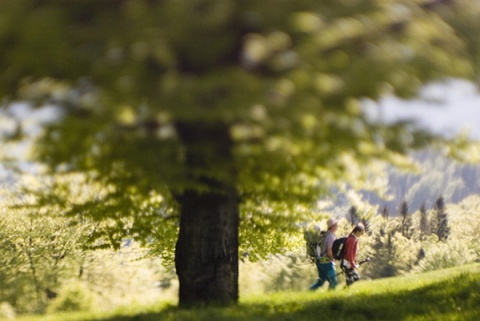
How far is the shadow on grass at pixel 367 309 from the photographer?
7.84m

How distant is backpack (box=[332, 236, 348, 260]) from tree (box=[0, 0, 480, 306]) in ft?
25.8

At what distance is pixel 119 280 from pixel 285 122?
126ft

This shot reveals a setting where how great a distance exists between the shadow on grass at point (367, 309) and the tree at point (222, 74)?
2115 mm

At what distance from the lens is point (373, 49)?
229 inches

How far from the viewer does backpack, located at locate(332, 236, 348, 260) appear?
1491 cm

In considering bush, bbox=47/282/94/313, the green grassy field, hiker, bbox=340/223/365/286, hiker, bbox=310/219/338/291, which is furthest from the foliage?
bush, bbox=47/282/94/313

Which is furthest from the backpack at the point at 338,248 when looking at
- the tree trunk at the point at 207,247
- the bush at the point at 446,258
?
the bush at the point at 446,258

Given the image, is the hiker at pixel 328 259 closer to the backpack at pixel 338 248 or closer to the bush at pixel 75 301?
the backpack at pixel 338 248

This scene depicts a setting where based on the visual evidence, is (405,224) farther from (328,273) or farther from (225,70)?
(225,70)

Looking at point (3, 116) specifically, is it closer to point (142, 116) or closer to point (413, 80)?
point (142, 116)

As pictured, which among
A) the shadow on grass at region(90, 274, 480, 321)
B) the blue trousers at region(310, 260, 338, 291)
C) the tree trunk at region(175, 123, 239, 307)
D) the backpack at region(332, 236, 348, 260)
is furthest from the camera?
the blue trousers at region(310, 260, 338, 291)

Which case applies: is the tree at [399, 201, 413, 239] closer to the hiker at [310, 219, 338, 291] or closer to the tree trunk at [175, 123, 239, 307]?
the hiker at [310, 219, 338, 291]

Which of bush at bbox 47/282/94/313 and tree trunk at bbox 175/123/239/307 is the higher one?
tree trunk at bbox 175/123/239/307

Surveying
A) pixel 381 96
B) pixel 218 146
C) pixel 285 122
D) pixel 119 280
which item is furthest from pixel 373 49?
pixel 119 280
